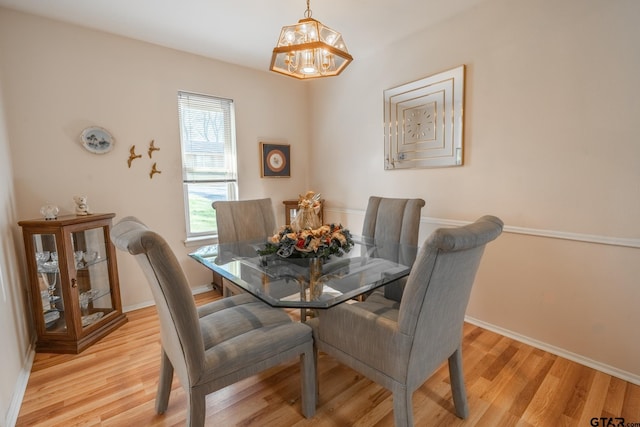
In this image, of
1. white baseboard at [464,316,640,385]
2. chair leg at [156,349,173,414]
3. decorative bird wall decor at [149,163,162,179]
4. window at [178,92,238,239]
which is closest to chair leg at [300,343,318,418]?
chair leg at [156,349,173,414]

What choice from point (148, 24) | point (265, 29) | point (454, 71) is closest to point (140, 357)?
point (148, 24)

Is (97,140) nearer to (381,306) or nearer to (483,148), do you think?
(381,306)

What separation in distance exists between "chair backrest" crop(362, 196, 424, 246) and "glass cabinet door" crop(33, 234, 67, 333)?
7.78ft

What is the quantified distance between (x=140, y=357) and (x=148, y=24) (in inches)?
103

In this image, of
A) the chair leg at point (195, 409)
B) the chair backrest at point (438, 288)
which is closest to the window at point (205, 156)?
the chair leg at point (195, 409)

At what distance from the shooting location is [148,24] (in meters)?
2.46

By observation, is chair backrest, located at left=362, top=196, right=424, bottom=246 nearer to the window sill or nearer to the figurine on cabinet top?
the window sill

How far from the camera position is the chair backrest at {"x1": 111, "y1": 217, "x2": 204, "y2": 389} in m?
1.04

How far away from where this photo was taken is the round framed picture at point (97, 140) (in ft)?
8.26

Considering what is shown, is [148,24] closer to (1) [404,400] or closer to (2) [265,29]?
(2) [265,29]

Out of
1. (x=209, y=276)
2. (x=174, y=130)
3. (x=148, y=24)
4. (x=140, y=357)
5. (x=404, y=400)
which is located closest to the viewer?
(x=404, y=400)

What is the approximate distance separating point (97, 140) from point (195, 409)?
2434mm

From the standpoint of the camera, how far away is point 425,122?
2633 mm

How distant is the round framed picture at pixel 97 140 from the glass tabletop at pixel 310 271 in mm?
1403
